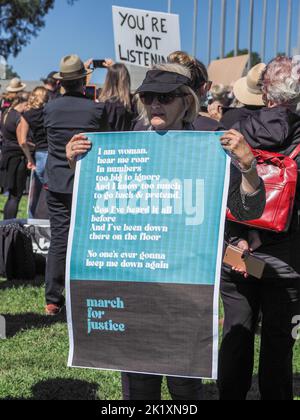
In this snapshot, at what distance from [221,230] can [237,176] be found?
13.6 inches

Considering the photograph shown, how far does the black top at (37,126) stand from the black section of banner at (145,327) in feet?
18.6

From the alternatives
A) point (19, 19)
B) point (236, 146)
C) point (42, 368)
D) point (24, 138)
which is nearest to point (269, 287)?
point (236, 146)

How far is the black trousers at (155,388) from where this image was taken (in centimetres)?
306

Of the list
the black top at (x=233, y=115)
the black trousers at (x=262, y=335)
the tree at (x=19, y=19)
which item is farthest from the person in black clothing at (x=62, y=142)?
the tree at (x=19, y=19)

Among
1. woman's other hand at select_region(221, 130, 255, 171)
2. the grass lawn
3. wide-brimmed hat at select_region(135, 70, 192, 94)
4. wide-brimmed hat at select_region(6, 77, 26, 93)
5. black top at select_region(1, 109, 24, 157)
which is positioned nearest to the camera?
woman's other hand at select_region(221, 130, 255, 171)

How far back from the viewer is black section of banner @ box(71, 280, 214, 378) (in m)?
2.76

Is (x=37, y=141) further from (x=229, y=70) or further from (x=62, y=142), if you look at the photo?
(x=229, y=70)

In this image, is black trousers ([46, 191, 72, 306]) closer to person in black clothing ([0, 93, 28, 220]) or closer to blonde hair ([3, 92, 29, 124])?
person in black clothing ([0, 93, 28, 220])

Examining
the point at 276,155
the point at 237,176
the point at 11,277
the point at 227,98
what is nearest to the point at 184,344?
the point at 237,176

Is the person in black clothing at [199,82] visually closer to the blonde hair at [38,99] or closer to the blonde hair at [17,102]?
the blonde hair at [38,99]

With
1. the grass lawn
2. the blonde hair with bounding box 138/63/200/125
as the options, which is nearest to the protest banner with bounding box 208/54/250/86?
the grass lawn

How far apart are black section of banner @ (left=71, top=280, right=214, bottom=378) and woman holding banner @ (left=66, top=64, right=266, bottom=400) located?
0.84 ft
